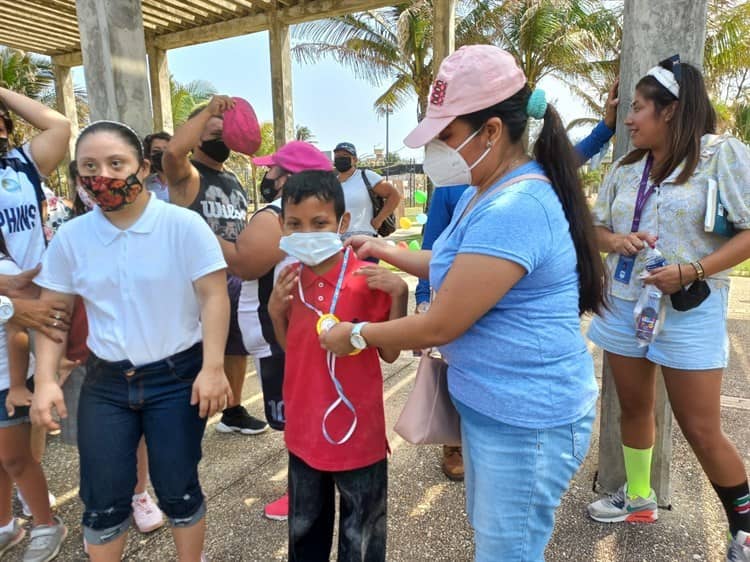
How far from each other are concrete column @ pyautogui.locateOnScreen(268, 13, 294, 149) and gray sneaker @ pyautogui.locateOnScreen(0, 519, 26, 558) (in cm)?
561

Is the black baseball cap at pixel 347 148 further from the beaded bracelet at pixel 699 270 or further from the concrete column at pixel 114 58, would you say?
the beaded bracelet at pixel 699 270

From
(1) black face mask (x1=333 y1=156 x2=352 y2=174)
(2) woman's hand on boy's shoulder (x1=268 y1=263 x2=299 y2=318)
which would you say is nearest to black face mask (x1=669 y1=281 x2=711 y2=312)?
(2) woman's hand on boy's shoulder (x1=268 y1=263 x2=299 y2=318)

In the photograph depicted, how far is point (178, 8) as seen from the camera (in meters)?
6.92

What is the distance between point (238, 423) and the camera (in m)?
3.42

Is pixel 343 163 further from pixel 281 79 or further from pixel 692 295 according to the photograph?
pixel 281 79

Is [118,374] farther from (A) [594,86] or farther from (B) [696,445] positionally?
(A) [594,86]

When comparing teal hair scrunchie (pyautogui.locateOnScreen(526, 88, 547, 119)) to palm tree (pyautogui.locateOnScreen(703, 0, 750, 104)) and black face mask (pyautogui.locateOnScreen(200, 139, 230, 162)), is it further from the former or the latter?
palm tree (pyautogui.locateOnScreen(703, 0, 750, 104))

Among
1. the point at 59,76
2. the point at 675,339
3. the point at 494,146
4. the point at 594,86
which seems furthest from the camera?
the point at 594,86

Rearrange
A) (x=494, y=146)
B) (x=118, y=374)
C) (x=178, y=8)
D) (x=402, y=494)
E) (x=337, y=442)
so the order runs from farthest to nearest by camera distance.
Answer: (x=178, y=8) < (x=402, y=494) < (x=118, y=374) < (x=337, y=442) < (x=494, y=146)

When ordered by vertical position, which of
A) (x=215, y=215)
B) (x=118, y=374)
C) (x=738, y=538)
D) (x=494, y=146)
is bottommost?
(x=738, y=538)

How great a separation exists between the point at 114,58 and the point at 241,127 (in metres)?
0.98

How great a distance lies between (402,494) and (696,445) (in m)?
1.39

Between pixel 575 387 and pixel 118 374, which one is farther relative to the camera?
pixel 118 374

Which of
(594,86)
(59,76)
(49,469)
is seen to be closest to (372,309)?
(49,469)
